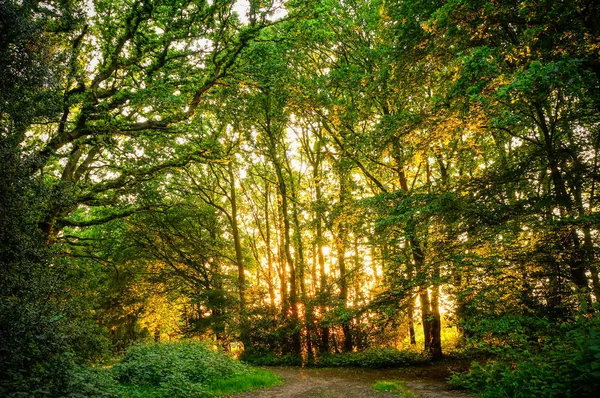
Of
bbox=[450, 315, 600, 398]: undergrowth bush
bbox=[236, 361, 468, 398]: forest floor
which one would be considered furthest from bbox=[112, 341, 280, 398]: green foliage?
bbox=[450, 315, 600, 398]: undergrowth bush

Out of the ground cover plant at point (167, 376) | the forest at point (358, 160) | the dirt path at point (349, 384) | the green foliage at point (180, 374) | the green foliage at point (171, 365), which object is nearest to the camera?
the forest at point (358, 160)

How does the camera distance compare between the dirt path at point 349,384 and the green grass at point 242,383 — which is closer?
the dirt path at point 349,384

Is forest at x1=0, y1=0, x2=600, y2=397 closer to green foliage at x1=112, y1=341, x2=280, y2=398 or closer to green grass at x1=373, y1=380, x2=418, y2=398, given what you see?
green foliage at x1=112, y1=341, x2=280, y2=398

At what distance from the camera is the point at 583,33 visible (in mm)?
6160

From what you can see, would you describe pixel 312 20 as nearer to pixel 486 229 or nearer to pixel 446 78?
pixel 446 78

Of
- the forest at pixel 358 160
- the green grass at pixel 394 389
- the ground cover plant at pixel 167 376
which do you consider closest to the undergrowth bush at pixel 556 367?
the forest at pixel 358 160

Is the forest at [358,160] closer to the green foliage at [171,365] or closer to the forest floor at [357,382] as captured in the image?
the green foliage at [171,365]

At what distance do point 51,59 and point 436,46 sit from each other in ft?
26.7

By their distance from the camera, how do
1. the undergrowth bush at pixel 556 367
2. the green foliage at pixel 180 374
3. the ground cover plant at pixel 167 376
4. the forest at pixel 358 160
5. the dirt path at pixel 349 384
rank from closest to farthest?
1. the undergrowth bush at pixel 556 367
2. the forest at pixel 358 160
3. the ground cover plant at pixel 167 376
4. the green foliage at pixel 180 374
5. the dirt path at pixel 349 384

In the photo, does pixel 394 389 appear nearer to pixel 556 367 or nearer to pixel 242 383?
pixel 242 383

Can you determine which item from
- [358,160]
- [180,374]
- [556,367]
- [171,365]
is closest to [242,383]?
[180,374]

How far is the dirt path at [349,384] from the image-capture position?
914 cm

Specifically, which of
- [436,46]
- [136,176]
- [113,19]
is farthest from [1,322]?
[436,46]

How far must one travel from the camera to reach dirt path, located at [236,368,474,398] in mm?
9141
